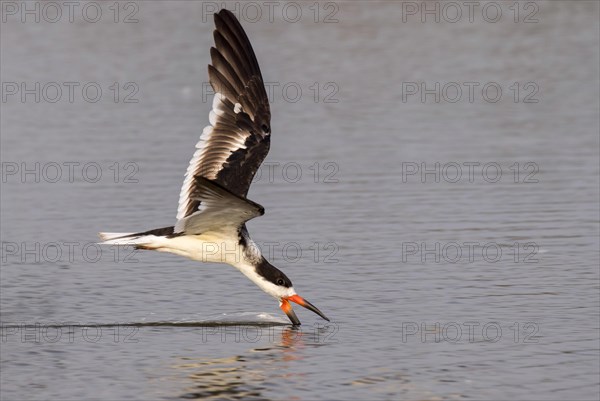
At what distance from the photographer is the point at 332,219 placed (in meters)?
15.6

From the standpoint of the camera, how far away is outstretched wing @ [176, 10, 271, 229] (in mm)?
Result: 12234

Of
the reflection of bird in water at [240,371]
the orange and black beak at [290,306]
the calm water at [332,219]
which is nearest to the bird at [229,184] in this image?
the orange and black beak at [290,306]

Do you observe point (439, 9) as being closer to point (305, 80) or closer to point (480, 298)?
point (305, 80)

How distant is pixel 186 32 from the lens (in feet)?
99.7

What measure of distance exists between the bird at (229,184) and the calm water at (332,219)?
524 millimetres

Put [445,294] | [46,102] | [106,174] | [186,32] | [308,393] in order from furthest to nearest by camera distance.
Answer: [186,32]
[46,102]
[106,174]
[445,294]
[308,393]

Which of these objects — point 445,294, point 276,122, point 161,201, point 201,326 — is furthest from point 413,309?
point 276,122

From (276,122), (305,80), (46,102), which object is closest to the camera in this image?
(276,122)

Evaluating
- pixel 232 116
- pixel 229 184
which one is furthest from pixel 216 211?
pixel 232 116

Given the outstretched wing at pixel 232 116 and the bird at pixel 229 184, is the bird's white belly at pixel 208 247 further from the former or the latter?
the outstretched wing at pixel 232 116

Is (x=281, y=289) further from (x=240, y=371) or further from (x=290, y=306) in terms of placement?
(x=240, y=371)

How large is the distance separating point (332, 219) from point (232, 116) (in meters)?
3.22

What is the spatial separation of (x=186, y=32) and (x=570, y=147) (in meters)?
13.1

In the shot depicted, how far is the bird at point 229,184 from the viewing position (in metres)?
11.2
